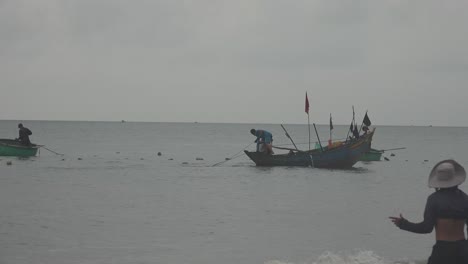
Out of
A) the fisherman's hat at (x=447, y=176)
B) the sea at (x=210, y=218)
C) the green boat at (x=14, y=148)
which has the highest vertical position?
the fisherman's hat at (x=447, y=176)

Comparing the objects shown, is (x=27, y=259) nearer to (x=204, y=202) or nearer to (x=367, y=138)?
(x=204, y=202)

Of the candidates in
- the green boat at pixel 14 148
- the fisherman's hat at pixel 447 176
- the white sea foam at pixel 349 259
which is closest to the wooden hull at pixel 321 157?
the green boat at pixel 14 148

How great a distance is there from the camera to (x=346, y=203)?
20.3 meters

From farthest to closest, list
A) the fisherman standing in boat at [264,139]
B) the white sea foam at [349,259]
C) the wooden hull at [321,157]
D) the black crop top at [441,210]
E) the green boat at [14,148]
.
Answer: the green boat at [14,148] → the wooden hull at [321,157] → the fisherman standing in boat at [264,139] → the white sea foam at [349,259] → the black crop top at [441,210]

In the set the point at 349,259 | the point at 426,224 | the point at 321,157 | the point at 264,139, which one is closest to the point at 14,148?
the point at 264,139

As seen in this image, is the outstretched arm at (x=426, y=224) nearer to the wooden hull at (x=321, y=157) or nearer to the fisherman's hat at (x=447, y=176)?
the fisherman's hat at (x=447, y=176)

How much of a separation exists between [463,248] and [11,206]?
1513 centimetres

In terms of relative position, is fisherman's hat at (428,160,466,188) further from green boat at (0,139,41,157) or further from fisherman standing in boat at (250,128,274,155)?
green boat at (0,139,41,157)

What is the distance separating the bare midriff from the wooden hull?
82.7 feet

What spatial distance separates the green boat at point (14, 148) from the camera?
36.2 m

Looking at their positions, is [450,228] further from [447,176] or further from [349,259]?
[349,259]

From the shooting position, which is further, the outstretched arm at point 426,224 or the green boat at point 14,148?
the green boat at point 14,148

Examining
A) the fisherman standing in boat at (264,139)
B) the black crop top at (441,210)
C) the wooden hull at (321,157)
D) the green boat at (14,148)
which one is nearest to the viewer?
the black crop top at (441,210)

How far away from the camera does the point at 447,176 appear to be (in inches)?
228
